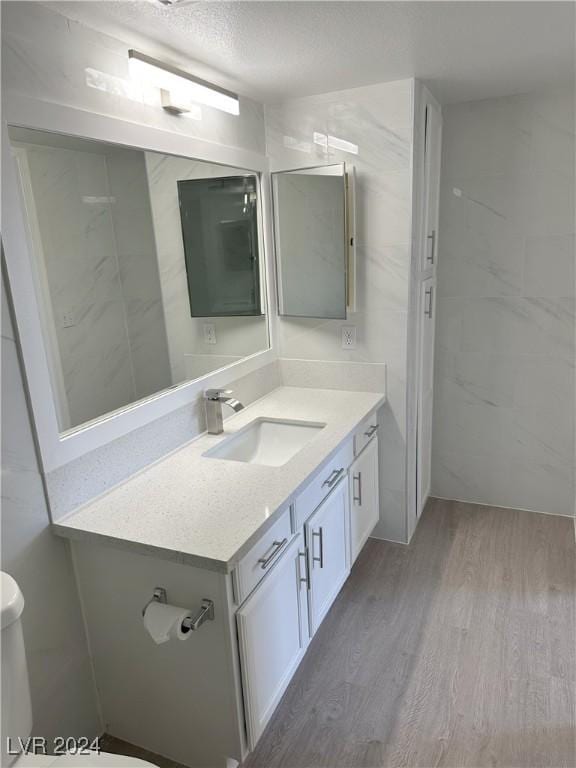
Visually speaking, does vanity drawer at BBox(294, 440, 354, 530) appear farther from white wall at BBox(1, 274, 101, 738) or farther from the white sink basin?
white wall at BBox(1, 274, 101, 738)

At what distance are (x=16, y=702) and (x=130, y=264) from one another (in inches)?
50.7

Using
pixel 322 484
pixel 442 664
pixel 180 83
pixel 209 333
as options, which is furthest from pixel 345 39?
pixel 442 664

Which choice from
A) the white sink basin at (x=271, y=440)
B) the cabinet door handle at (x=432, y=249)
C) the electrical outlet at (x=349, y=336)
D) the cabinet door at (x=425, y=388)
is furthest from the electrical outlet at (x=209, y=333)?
the cabinet door handle at (x=432, y=249)

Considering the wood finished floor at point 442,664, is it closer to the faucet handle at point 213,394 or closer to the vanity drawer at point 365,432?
the vanity drawer at point 365,432

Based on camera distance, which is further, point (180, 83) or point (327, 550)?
Answer: point (327, 550)

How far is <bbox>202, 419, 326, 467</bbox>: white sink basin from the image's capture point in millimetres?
2275

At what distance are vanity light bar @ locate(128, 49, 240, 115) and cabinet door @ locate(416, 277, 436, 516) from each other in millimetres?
1239

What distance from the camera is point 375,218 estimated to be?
2457mm

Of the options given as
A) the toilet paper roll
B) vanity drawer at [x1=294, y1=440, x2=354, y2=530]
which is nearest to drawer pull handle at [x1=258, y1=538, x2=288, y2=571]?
vanity drawer at [x1=294, y1=440, x2=354, y2=530]

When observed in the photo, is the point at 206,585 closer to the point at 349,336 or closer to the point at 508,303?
the point at 349,336

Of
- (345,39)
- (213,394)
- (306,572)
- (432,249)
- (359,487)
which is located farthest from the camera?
(432,249)

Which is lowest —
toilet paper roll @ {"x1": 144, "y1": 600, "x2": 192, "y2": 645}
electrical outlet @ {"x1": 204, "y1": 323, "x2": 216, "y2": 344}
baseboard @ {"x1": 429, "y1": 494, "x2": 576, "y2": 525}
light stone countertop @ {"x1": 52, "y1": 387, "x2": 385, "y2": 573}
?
baseboard @ {"x1": 429, "y1": 494, "x2": 576, "y2": 525}

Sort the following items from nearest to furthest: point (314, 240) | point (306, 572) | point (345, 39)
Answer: point (345, 39) → point (306, 572) → point (314, 240)

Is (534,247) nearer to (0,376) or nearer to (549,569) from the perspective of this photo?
(549,569)
